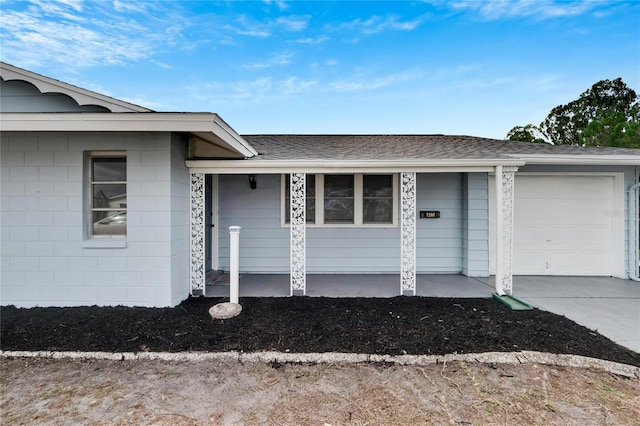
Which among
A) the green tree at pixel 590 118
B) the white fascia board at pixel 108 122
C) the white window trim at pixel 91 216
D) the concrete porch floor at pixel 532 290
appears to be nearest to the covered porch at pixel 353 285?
the concrete porch floor at pixel 532 290

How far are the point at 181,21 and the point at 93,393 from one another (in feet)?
26.8

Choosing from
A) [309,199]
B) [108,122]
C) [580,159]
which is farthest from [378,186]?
[108,122]

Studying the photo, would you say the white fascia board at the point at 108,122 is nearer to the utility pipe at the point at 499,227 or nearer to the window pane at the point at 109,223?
the window pane at the point at 109,223

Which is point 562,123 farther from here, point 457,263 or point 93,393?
point 93,393

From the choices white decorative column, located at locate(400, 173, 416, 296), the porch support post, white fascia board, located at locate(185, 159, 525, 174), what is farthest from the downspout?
the porch support post

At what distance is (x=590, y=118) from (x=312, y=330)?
19507mm

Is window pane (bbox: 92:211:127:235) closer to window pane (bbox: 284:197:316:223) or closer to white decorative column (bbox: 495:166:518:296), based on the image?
window pane (bbox: 284:197:316:223)

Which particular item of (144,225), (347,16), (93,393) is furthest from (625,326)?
(347,16)

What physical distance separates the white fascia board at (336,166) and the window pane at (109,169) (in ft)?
3.02

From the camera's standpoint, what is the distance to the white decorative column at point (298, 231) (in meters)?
4.73

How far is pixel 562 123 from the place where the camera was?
15.6 metres

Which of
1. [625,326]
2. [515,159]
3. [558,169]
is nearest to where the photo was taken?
[625,326]

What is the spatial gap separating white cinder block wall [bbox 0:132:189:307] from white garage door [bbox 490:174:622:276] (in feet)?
21.0

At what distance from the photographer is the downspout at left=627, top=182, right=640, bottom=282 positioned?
588 centimetres
